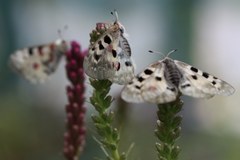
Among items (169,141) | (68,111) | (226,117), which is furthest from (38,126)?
(169,141)

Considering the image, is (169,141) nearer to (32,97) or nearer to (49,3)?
(32,97)

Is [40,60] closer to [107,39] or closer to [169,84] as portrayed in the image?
[107,39]

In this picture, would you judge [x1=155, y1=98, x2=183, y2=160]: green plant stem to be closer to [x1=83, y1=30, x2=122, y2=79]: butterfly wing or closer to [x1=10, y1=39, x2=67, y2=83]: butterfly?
[x1=83, y1=30, x2=122, y2=79]: butterfly wing

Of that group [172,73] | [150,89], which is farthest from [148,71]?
[150,89]

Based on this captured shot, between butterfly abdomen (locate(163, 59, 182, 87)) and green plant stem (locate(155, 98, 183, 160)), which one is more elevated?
butterfly abdomen (locate(163, 59, 182, 87))

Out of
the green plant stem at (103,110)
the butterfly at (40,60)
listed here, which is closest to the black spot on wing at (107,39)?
the green plant stem at (103,110)

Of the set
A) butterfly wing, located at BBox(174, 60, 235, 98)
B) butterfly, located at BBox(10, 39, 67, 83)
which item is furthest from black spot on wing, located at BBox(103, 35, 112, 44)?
butterfly, located at BBox(10, 39, 67, 83)
